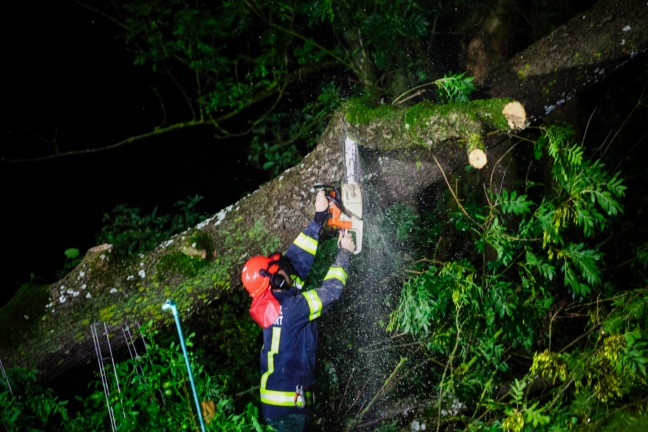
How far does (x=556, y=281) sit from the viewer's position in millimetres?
4594

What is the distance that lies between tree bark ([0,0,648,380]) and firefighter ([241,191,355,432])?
0.16 metres

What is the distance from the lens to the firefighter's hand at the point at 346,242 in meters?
3.23

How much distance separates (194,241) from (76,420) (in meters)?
1.34

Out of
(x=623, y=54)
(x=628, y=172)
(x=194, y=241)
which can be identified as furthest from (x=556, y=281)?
(x=194, y=241)

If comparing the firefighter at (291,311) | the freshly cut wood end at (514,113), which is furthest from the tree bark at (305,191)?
the firefighter at (291,311)

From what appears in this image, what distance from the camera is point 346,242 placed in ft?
10.6

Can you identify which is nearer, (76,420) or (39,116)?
(76,420)

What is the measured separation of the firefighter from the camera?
3170mm

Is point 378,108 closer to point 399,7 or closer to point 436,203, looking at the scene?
point 399,7

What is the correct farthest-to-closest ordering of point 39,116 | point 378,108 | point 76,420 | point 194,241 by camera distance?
point 39,116
point 194,241
point 378,108
point 76,420

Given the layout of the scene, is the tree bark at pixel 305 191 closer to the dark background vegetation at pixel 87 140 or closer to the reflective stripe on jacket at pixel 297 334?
the reflective stripe on jacket at pixel 297 334

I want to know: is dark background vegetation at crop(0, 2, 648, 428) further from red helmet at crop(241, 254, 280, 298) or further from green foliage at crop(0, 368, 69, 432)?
red helmet at crop(241, 254, 280, 298)

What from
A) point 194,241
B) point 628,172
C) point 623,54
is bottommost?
point 628,172

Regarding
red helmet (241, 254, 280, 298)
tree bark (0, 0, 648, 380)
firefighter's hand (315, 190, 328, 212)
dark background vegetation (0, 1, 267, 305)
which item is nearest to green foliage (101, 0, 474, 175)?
dark background vegetation (0, 1, 267, 305)
